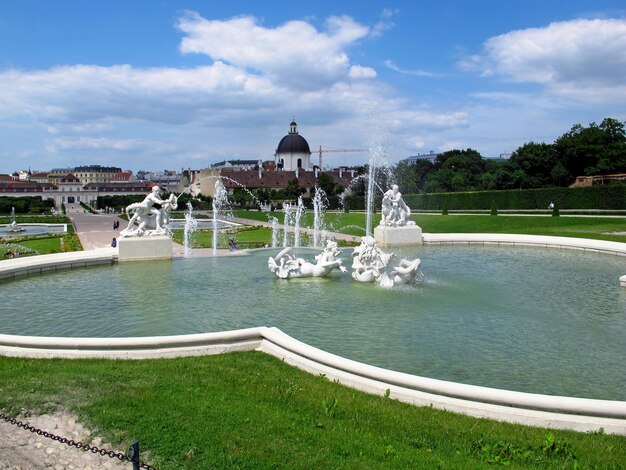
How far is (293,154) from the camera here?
152m

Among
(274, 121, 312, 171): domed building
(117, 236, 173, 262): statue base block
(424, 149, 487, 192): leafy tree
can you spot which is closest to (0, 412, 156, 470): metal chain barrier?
(117, 236, 173, 262): statue base block

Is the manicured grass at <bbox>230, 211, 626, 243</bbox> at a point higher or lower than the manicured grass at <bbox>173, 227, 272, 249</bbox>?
higher

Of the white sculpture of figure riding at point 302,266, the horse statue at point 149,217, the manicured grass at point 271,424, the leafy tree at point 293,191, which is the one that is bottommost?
the manicured grass at point 271,424

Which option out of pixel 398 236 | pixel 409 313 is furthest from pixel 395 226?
pixel 409 313

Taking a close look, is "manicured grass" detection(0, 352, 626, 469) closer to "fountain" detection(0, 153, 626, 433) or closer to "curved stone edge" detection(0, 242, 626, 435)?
"curved stone edge" detection(0, 242, 626, 435)

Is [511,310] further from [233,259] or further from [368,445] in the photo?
[233,259]

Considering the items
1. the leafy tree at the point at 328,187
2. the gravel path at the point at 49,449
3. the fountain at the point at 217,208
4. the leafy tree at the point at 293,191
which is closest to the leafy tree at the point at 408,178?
the leafy tree at the point at 328,187

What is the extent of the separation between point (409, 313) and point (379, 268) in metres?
3.48

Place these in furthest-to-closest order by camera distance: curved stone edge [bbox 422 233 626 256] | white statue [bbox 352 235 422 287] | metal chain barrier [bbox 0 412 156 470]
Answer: curved stone edge [bbox 422 233 626 256] → white statue [bbox 352 235 422 287] → metal chain barrier [bbox 0 412 156 470]

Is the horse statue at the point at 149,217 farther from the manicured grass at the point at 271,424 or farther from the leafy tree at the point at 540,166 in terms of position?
the leafy tree at the point at 540,166

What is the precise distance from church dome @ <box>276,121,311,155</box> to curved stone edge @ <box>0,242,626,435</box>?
14385 centimetres

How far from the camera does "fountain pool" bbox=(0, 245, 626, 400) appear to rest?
29.4 feet

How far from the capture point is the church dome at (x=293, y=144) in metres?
151

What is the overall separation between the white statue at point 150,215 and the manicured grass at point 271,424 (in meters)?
13.5
